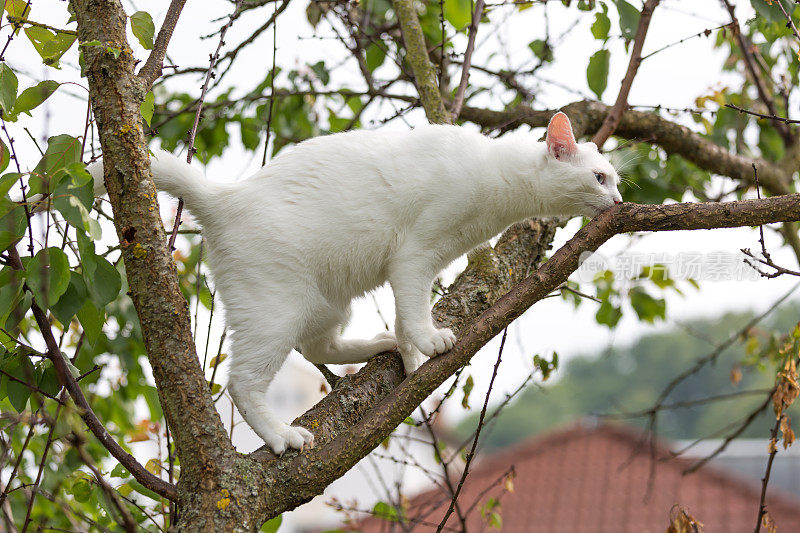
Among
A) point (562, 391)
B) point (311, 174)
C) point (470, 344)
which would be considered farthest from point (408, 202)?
point (562, 391)

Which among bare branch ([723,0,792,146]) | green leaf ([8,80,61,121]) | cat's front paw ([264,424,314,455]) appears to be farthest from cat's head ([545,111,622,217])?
green leaf ([8,80,61,121])

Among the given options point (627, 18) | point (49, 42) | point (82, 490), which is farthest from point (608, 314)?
point (49, 42)

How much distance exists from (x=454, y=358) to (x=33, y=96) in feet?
4.32

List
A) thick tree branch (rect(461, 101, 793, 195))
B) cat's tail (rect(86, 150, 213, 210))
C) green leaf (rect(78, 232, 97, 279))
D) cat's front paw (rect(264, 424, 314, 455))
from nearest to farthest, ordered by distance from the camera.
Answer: green leaf (rect(78, 232, 97, 279)) < cat's front paw (rect(264, 424, 314, 455)) < cat's tail (rect(86, 150, 213, 210)) < thick tree branch (rect(461, 101, 793, 195))

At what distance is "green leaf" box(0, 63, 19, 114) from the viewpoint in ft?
5.89

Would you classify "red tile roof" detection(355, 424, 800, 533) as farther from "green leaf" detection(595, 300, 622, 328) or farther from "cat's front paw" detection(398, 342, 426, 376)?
"cat's front paw" detection(398, 342, 426, 376)

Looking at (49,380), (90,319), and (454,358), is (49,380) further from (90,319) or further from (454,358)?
(454,358)

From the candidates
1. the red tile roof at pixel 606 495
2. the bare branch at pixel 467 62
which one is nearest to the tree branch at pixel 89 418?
the bare branch at pixel 467 62

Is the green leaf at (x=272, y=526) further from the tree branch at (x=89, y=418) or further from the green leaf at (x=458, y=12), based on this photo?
the green leaf at (x=458, y=12)

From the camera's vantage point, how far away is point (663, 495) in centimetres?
909

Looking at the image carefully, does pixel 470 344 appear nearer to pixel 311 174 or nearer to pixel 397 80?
pixel 311 174

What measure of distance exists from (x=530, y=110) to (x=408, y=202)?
1.33 metres

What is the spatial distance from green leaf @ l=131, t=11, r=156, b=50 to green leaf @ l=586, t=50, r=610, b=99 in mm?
1776

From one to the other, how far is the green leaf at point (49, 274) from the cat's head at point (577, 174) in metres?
1.70
